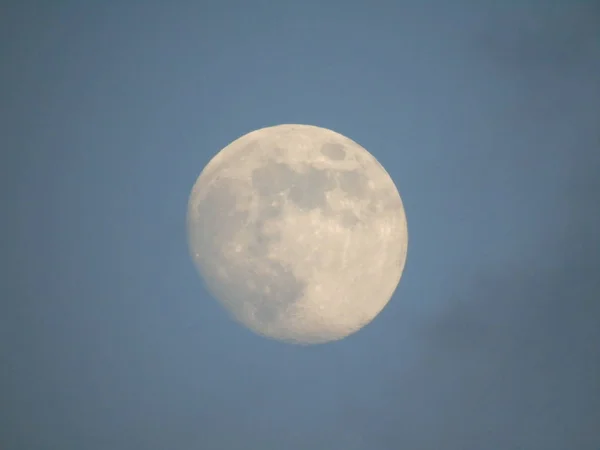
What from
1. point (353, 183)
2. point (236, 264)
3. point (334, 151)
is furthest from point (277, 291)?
point (334, 151)

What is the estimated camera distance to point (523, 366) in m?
5.23

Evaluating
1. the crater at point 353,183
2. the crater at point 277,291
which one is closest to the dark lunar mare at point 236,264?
the crater at point 277,291

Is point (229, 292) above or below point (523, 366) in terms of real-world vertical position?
below

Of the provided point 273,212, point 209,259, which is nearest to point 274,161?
point 273,212

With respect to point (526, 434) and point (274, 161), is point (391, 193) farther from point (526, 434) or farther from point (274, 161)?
point (526, 434)

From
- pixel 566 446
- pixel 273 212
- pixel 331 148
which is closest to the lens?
pixel 273 212

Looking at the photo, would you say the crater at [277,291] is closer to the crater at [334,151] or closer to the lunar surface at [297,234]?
the lunar surface at [297,234]

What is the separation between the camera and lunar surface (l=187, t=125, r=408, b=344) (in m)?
4.04

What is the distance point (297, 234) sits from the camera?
13.2 ft

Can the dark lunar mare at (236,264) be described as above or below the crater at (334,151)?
below

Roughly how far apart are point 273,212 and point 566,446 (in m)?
3.69

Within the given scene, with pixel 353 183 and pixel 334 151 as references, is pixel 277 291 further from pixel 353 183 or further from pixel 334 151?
pixel 334 151

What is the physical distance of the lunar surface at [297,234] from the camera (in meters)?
4.04

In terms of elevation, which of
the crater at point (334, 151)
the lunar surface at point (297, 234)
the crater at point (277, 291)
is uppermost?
the crater at point (334, 151)
